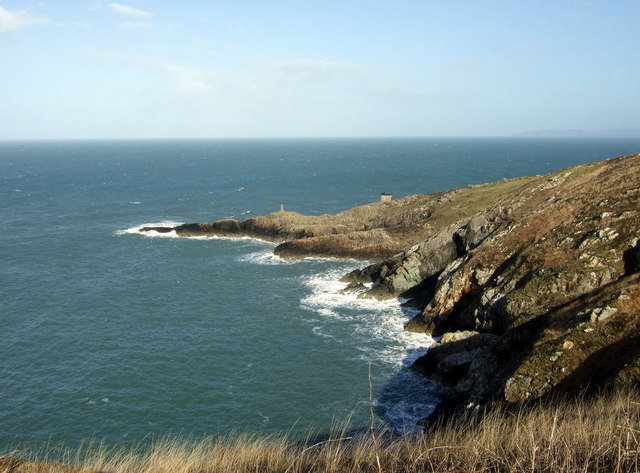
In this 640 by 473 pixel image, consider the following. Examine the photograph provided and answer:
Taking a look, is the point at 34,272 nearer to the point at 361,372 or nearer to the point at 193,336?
the point at 193,336

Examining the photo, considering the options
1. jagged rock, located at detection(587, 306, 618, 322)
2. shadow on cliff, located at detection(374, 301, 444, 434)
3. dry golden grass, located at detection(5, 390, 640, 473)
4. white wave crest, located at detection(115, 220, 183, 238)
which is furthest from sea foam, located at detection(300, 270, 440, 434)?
white wave crest, located at detection(115, 220, 183, 238)

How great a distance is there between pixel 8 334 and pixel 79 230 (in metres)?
39.6

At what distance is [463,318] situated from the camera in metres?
34.8

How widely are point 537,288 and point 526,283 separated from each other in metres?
1.01

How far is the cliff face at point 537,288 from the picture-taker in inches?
894

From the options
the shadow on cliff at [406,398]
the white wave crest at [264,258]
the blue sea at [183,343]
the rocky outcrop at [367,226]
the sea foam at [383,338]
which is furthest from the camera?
the rocky outcrop at [367,226]

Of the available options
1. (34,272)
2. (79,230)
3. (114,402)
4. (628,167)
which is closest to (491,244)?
(628,167)

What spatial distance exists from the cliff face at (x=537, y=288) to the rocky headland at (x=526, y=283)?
68mm

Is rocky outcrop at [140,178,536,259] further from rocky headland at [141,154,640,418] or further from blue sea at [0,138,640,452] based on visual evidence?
blue sea at [0,138,640,452]

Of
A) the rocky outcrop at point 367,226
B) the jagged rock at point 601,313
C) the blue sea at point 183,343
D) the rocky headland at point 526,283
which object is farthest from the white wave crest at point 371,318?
the jagged rock at point 601,313

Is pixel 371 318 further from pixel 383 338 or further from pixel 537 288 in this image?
pixel 537 288

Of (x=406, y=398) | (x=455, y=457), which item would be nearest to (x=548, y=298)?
(x=406, y=398)

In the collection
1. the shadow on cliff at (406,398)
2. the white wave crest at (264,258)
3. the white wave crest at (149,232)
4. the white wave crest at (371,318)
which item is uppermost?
the white wave crest at (149,232)

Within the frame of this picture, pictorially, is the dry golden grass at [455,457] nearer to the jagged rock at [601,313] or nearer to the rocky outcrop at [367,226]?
the jagged rock at [601,313]
